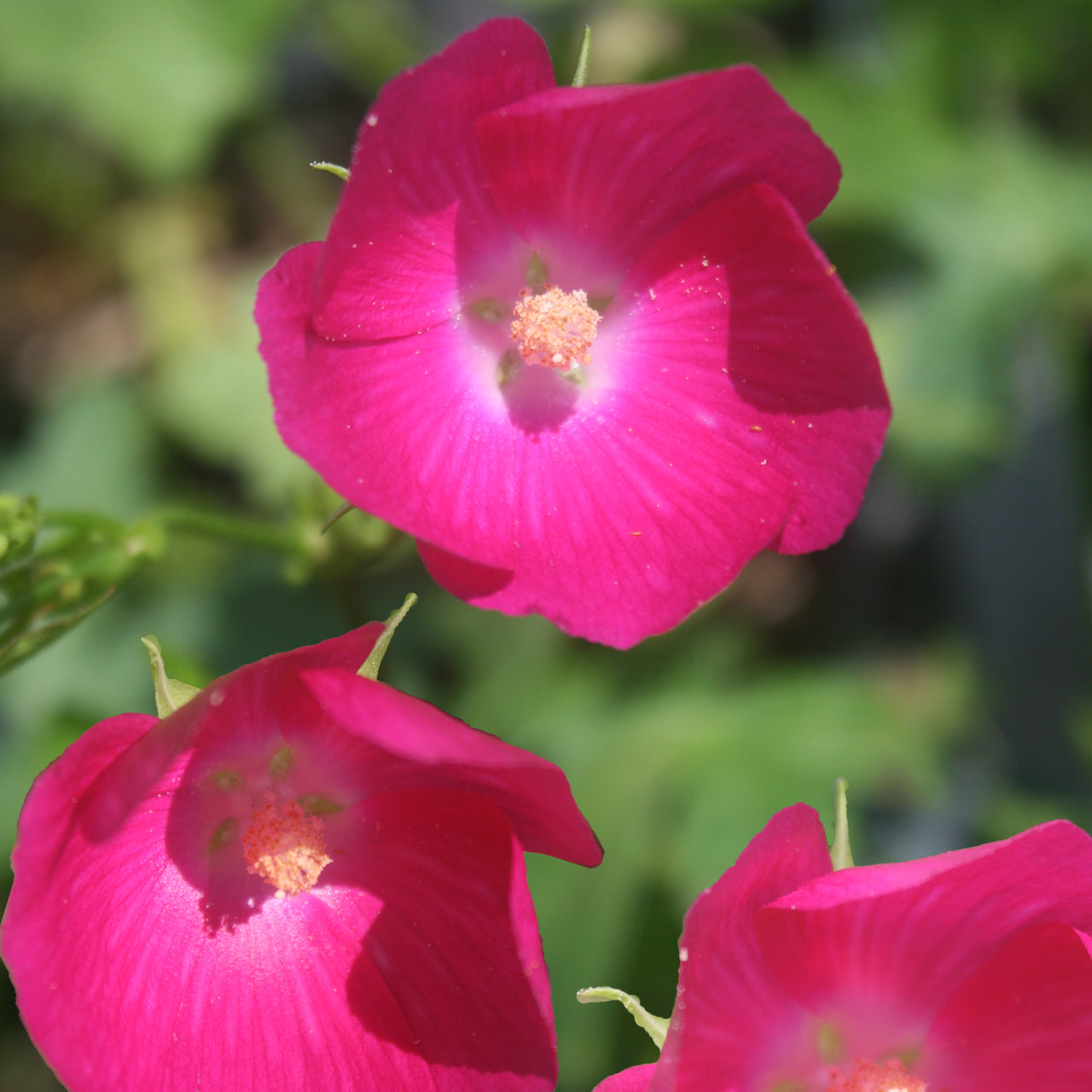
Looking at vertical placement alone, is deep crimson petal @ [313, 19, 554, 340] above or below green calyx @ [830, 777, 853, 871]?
above

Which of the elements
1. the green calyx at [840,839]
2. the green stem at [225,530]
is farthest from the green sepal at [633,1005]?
the green stem at [225,530]

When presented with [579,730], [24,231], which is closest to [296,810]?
[579,730]

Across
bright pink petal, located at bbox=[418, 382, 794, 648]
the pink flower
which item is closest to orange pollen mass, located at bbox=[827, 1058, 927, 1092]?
the pink flower

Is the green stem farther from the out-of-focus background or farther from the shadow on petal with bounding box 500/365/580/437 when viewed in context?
the out-of-focus background

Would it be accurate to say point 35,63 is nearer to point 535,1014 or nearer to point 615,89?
point 615,89

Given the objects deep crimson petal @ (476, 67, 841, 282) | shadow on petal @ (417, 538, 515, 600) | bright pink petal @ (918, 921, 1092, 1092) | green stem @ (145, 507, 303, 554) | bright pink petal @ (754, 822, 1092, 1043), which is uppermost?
deep crimson petal @ (476, 67, 841, 282)

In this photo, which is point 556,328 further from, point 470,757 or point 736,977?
point 736,977
